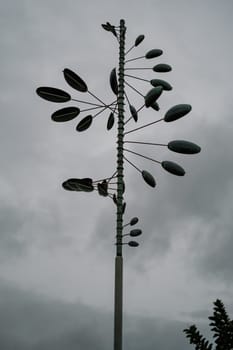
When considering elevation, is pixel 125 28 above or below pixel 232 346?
above

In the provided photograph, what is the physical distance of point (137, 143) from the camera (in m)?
8.63

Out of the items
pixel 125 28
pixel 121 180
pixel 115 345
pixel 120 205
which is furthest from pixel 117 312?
pixel 125 28

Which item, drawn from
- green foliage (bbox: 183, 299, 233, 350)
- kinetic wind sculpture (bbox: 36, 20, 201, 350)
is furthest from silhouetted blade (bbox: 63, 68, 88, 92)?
green foliage (bbox: 183, 299, 233, 350)

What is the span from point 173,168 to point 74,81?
8.60ft

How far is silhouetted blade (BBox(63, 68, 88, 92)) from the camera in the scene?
26.6 feet

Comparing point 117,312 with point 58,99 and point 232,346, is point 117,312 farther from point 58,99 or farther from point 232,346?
point 58,99

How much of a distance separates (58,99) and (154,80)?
208 centimetres

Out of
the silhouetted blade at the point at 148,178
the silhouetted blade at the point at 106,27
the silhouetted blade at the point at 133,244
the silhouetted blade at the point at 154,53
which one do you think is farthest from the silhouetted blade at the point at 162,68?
the silhouetted blade at the point at 133,244

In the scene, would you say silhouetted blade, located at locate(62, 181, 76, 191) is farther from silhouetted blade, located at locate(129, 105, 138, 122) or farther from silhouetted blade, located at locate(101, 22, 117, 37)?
silhouetted blade, located at locate(101, 22, 117, 37)

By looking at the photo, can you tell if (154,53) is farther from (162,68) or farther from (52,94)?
(52,94)

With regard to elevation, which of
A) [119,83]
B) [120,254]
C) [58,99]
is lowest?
[120,254]

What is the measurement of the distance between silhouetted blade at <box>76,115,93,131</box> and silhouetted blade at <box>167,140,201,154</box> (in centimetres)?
191

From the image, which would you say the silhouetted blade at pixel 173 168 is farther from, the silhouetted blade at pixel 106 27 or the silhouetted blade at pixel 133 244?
the silhouetted blade at pixel 106 27

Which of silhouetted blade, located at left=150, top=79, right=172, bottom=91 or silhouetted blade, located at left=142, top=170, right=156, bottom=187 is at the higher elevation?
silhouetted blade, located at left=150, top=79, right=172, bottom=91
